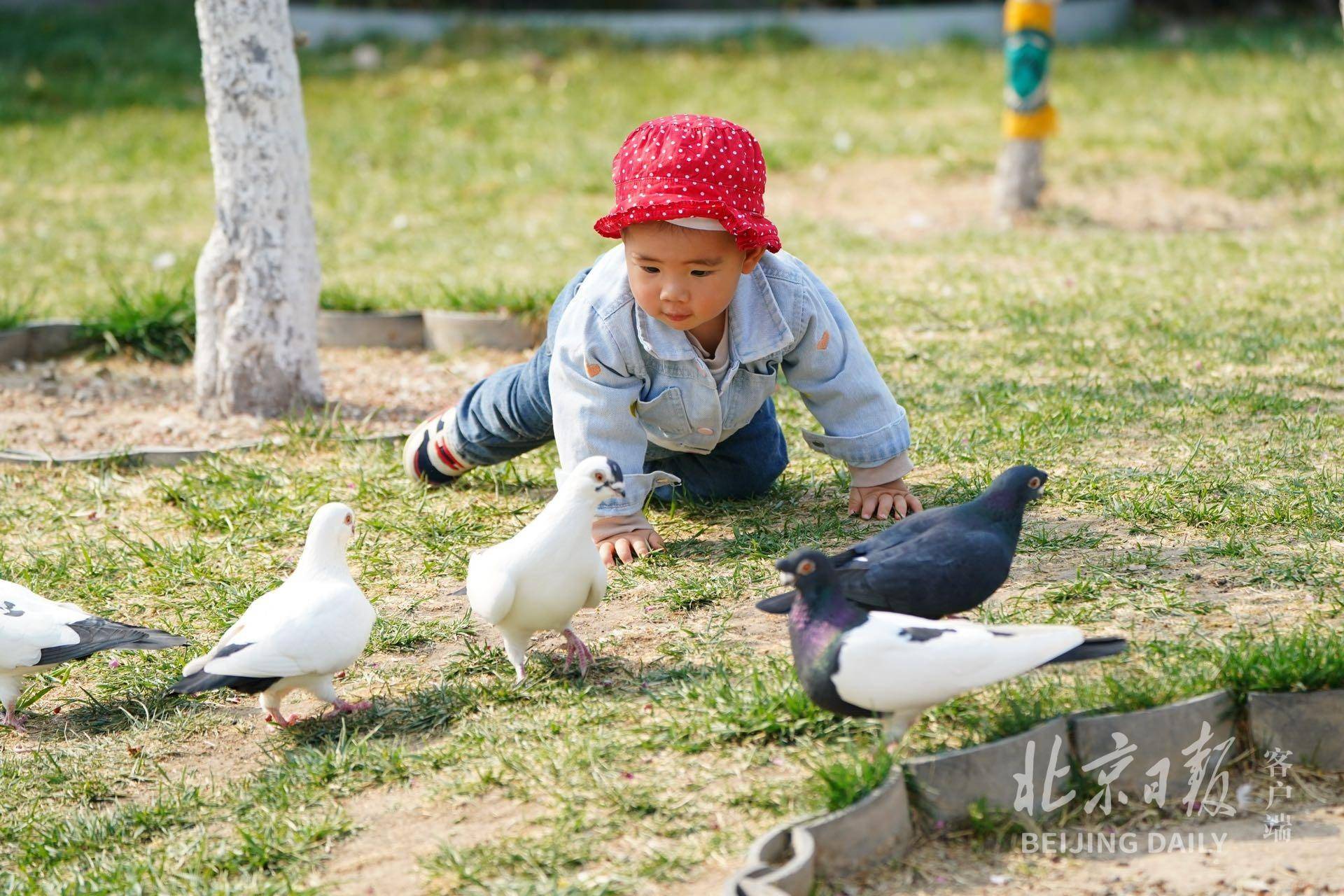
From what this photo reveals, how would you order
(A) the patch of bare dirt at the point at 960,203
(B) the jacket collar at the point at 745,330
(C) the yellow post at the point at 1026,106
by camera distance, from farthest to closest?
(A) the patch of bare dirt at the point at 960,203 → (C) the yellow post at the point at 1026,106 → (B) the jacket collar at the point at 745,330

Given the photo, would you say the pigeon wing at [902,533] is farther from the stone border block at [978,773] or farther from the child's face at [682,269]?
the child's face at [682,269]

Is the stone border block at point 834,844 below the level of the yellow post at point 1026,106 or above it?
below

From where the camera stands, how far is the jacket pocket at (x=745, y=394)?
403cm

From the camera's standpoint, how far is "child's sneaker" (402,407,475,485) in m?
4.53

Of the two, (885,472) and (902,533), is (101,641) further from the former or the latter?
(885,472)

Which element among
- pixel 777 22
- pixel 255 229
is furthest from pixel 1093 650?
pixel 777 22

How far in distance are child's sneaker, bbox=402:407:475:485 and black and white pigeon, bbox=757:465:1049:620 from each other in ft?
6.12

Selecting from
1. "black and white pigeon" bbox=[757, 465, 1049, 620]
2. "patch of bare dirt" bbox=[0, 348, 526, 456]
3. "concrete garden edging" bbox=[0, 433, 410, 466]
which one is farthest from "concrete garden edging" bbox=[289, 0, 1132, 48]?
"black and white pigeon" bbox=[757, 465, 1049, 620]

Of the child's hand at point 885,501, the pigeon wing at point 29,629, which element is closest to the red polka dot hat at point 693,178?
the child's hand at point 885,501

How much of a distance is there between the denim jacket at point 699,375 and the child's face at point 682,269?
0.75 feet

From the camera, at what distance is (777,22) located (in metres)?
15.1

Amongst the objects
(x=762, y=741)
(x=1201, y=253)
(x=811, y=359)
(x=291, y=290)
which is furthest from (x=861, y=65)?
(x=762, y=741)

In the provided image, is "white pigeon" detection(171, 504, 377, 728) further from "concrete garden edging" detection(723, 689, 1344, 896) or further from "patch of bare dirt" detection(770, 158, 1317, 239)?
"patch of bare dirt" detection(770, 158, 1317, 239)

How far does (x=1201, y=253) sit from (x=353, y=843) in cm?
584
